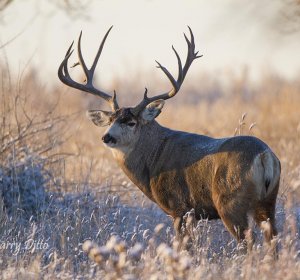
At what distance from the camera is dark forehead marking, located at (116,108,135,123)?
8.95m

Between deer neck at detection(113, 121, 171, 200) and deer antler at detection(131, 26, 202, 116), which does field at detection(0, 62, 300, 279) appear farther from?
deer antler at detection(131, 26, 202, 116)

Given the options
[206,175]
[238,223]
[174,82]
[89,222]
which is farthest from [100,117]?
[238,223]

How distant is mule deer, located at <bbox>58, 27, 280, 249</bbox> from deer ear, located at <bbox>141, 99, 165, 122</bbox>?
0.4 inches

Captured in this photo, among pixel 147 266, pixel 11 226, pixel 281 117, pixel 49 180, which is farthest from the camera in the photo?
pixel 281 117

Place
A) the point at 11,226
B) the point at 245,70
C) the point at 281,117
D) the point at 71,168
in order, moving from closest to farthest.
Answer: the point at 11,226 → the point at 71,168 → the point at 281,117 → the point at 245,70

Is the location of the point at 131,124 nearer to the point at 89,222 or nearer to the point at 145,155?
the point at 145,155

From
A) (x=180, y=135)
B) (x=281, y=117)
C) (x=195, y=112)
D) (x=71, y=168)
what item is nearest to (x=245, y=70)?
(x=195, y=112)

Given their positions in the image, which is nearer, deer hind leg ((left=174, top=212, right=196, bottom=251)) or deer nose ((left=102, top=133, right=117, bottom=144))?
deer hind leg ((left=174, top=212, right=196, bottom=251))

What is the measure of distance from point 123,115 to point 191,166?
39.5 inches

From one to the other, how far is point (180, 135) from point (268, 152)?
4.75 ft

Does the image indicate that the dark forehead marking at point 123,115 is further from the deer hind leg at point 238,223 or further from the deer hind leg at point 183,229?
the deer hind leg at point 238,223

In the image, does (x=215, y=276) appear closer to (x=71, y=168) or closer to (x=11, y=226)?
(x=11, y=226)

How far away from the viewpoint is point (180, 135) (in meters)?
8.92

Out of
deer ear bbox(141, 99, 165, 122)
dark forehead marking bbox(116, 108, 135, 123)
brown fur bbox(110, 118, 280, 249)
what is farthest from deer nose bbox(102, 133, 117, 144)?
deer ear bbox(141, 99, 165, 122)
